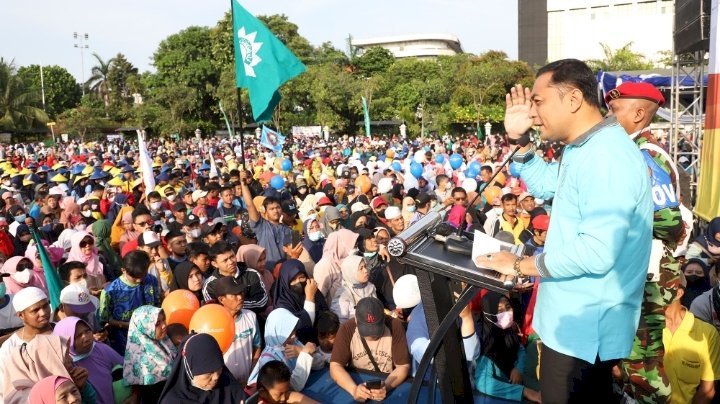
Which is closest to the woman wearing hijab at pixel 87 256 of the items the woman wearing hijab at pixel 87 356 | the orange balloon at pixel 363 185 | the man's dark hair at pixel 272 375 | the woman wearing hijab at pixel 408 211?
the woman wearing hijab at pixel 87 356

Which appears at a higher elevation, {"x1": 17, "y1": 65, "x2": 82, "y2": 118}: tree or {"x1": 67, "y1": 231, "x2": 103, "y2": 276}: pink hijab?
{"x1": 17, "y1": 65, "x2": 82, "y2": 118}: tree

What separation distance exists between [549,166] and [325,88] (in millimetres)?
38389

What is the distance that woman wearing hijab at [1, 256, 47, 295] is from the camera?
564cm

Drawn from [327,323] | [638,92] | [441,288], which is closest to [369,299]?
[327,323]

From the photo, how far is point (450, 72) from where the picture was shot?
1737 inches

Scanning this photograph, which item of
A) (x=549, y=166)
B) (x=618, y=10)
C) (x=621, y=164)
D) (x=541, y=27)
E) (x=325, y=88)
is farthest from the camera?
(x=541, y=27)

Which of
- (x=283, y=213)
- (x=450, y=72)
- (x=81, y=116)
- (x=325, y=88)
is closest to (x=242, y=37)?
(x=283, y=213)

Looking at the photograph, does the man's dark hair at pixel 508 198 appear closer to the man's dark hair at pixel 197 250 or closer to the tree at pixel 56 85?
the man's dark hair at pixel 197 250

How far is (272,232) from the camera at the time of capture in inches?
267

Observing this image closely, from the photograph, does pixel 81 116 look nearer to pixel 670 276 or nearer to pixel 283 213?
pixel 283 213

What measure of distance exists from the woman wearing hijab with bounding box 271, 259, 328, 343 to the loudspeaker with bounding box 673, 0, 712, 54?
7090mm

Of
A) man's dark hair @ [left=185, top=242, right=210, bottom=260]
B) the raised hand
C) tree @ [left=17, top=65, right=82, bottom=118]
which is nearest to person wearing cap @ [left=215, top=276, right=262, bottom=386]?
man's dark hair @ [left=185, top=242, right=210, bottom=260]

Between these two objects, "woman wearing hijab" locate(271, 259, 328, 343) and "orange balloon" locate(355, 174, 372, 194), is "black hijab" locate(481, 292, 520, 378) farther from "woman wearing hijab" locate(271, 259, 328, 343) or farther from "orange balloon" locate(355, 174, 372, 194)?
"orange balloon" locate(355, 174, 372, 194)

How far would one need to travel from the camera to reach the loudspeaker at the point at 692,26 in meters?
8.49
